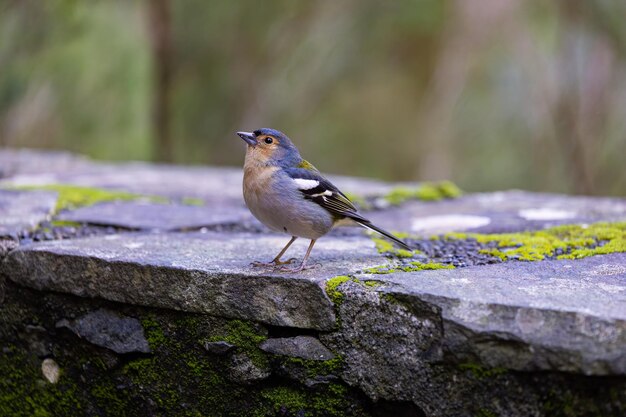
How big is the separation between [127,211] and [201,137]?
23.8 feet

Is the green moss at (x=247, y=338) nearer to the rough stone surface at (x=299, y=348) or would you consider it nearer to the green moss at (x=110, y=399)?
the rough stone surface at (x=299, y=348)

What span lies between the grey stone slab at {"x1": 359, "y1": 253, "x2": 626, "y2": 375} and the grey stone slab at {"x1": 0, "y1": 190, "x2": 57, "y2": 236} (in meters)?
1.77

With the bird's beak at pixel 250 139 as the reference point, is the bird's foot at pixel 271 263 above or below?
below

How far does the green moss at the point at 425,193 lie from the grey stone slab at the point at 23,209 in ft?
6.71

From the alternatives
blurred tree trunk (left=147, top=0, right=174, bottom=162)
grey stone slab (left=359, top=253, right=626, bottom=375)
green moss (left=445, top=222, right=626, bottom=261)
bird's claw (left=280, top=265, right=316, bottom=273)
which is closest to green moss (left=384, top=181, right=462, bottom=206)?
green moss (left=445, top=222, right=626, bottom=261)

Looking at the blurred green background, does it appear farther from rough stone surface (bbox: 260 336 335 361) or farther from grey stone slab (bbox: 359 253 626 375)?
grey stone slab (bbox: 359 253 626 375)

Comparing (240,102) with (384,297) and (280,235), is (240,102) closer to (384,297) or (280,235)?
(280,235)

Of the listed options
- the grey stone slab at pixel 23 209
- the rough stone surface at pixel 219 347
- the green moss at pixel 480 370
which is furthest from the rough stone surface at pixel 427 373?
the grey stone slab at pixel 23 209

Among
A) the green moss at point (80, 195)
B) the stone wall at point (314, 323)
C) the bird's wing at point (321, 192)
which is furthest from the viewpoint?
the green moss at point (80, 195)

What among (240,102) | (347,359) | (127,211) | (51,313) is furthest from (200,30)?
(347,359)

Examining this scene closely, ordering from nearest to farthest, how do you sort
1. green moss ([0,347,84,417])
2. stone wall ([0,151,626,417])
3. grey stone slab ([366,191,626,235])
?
stone wall ([0,151,626,417]), green moss ([0,347,84,417]), grey stone slab ([366,191,626,235])

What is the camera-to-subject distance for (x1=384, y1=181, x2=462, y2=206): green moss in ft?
15.7

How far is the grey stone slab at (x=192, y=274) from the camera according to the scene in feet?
8.34

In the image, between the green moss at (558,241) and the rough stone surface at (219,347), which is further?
the green moss at (558,241)
